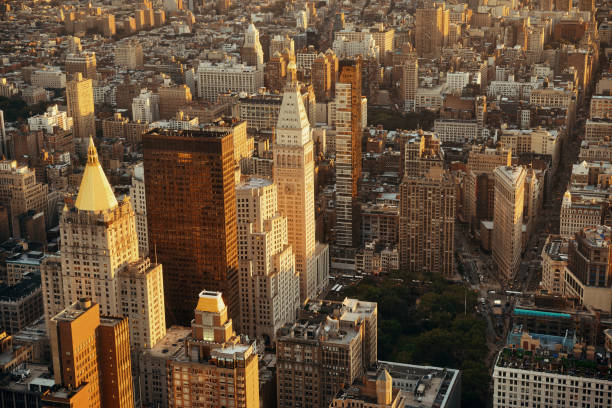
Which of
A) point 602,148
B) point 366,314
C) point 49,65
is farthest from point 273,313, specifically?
point 49,65

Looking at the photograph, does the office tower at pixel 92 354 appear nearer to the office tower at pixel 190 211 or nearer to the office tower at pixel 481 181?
the office tower at pixel 190 211

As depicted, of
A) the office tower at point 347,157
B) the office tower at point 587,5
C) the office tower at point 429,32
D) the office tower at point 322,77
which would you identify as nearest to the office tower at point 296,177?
the office tower at point 347,157

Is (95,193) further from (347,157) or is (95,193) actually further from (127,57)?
(127,57)

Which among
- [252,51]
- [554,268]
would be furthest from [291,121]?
[252,51]

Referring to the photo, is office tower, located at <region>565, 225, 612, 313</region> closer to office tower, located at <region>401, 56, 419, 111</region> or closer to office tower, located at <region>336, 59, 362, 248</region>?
office tower, located at <region>336, 59, 362, 248</region>

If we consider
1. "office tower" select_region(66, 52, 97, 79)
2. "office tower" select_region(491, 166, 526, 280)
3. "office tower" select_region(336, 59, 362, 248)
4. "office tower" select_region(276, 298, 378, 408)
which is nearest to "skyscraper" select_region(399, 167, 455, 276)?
"office tower" select_region(491, 166, 526, 280)

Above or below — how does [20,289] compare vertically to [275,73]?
below

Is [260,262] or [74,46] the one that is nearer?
[260,262]
